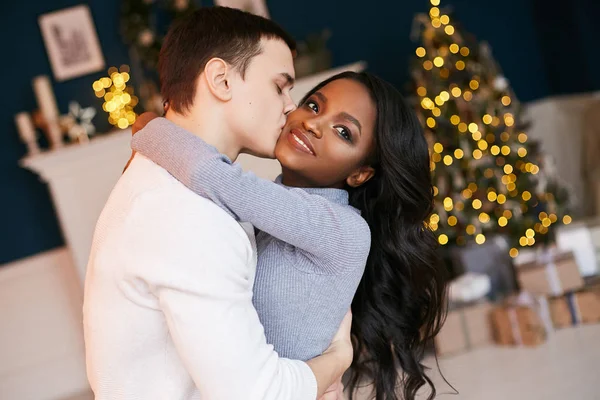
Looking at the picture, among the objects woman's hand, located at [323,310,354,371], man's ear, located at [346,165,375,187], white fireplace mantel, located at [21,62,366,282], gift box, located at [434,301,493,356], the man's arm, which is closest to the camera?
the man's arm

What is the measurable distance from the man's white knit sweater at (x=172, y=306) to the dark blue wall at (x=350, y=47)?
411cm

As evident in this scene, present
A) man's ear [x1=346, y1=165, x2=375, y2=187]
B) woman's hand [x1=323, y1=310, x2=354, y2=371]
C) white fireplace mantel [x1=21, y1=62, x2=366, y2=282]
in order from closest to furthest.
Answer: woman's hand [x1=323, y1=310, x2=354, y2=371]
man's ear [x1=346, y1=165, x2=375, y2=187]
white fireplace mantel [x1=21, y1=62, x2=366, y2=282]

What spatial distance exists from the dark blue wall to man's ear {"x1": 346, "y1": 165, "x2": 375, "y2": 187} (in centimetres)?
363

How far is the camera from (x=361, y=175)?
2072 mm

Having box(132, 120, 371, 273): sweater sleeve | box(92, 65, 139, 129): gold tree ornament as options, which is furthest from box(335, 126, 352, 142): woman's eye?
box(92, 65, 139, 129): gold tree ornament

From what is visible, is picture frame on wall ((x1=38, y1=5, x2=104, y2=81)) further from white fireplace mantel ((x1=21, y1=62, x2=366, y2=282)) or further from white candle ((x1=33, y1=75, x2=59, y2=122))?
white fireplace mantel ((x1=21, y1=62, x2=366, y2=282))

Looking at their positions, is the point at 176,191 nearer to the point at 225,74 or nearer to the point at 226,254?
the point at 226,254

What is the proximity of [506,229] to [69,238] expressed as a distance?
2774 mm

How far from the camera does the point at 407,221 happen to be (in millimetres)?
2084

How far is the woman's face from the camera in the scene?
6.37 feet

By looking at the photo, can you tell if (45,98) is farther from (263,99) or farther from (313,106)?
(263,99)

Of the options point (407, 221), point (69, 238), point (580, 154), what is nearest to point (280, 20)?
point (69, 238)

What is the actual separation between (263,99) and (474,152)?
362 cm

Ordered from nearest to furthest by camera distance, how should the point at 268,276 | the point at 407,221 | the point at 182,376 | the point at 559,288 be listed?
the point at 182,376 → the point at 268,276 → the point at 407,221 → the point at 559,288
